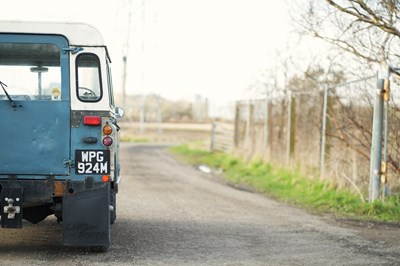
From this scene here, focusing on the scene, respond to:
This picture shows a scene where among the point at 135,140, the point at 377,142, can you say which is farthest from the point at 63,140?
the point at 135,140

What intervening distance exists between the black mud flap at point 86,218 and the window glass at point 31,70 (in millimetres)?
1191

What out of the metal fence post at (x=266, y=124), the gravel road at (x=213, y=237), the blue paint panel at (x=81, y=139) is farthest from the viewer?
the metal fence post at (x=266, y=124)

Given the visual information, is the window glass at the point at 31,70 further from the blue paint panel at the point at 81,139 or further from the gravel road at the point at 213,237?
the gravel road at the point at 213,237

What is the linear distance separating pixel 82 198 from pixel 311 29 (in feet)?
24.9

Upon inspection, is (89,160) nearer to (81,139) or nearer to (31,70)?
(81,139)

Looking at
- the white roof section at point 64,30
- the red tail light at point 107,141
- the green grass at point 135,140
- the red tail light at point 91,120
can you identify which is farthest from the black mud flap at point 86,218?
the green grass at point 135,140

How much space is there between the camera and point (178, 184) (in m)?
19.2

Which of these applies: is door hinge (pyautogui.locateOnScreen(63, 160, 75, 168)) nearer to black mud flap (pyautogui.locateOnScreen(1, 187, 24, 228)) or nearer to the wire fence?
black mud flap (pyautogui.locateOnScreen(1, 187, 24, 228))

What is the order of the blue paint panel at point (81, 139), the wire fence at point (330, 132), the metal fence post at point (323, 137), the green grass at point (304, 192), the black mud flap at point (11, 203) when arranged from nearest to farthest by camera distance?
1. the black mud flap at point (11, 203)
2. the blue paint panel at point (81, 139)
3. the green grass at point (304, 192)
4. the wire fence at point (330, 132)
5. the metal fence post at point (323, 137)

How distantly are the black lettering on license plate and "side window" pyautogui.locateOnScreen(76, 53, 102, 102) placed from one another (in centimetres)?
61

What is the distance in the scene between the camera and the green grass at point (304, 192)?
44.3 ft

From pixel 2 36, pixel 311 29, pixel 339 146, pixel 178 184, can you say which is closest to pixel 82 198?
→ pixel 2 36

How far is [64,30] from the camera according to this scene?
29.0ft

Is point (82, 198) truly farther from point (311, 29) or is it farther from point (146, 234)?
point (311, 29)
